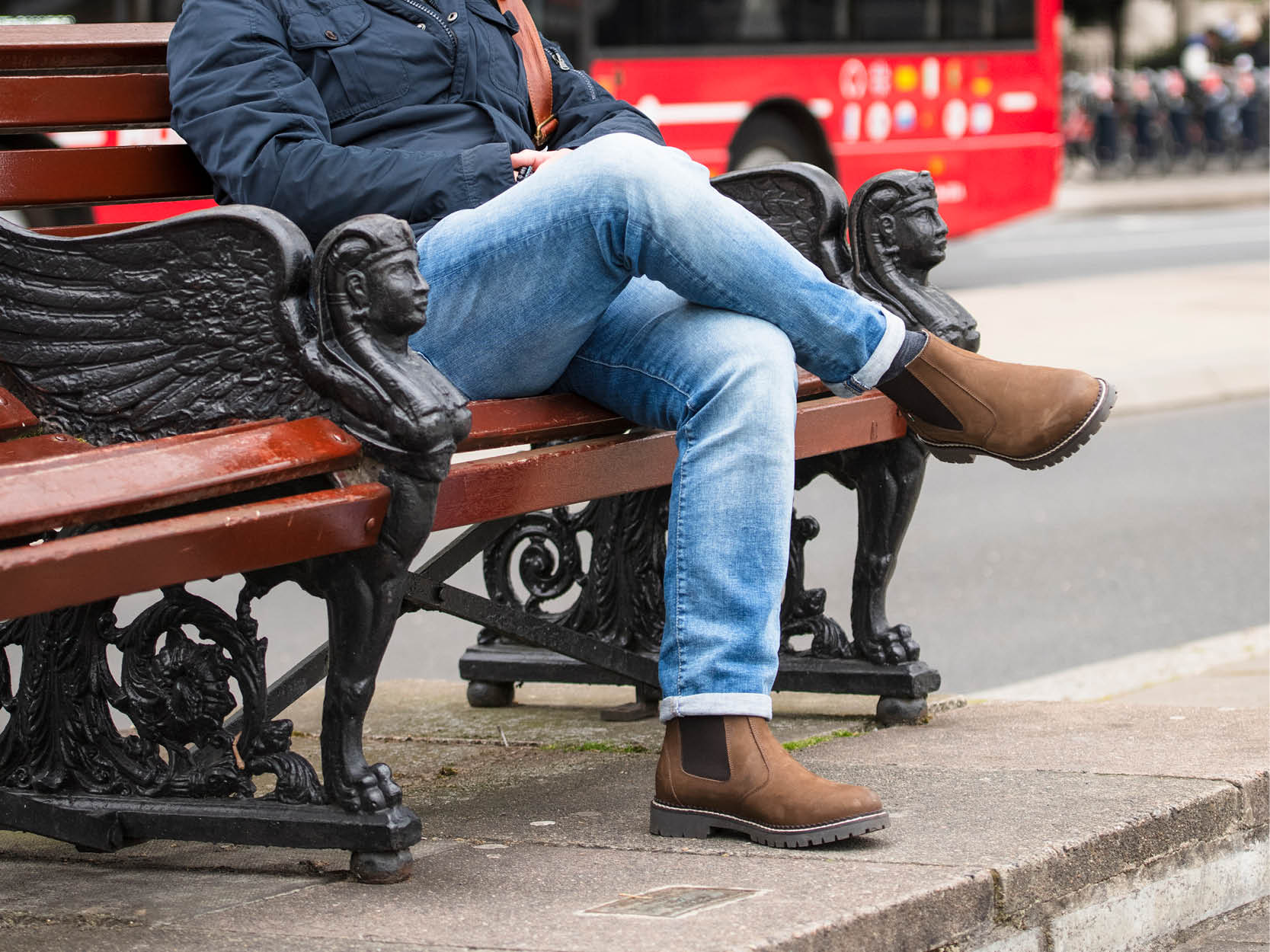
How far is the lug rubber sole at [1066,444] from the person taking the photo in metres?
2.89

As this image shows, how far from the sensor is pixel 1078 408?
2.88m

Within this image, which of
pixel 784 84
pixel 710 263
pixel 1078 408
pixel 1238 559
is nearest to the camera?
pixel 710 263

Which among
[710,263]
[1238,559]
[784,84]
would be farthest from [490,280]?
[784,84]

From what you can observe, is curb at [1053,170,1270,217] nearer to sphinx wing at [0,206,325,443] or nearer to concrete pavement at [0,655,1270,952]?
concrete pavement at [0,655,1270,952]

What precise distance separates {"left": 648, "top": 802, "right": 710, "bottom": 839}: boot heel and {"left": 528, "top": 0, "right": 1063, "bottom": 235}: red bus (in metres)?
9.70

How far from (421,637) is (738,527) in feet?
9.87

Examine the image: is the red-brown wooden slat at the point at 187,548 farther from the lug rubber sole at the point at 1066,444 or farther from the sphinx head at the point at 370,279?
the lug rubber sole at the point at 1066,444

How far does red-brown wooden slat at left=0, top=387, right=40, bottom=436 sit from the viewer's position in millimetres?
2631

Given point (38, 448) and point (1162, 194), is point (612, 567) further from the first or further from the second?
point (1162, 194)

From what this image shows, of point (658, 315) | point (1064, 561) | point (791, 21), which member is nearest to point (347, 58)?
point (658, 315)

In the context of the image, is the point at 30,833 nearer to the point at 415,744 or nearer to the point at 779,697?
the point at 415,744

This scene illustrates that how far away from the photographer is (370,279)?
93.4 inches

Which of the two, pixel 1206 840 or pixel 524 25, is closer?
pixel 1206 840

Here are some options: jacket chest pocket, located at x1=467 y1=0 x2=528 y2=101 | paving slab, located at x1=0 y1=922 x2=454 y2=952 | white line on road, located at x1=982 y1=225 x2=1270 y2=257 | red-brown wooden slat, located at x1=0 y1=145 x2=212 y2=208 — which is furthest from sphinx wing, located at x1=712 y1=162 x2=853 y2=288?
white line on road, located at x1=982 y1=225 x2=1270 y2=257
